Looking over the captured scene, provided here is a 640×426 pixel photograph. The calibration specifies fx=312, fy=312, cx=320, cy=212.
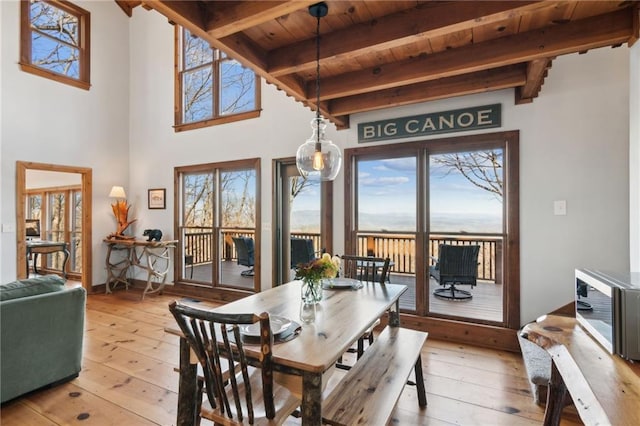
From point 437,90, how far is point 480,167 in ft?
3.25

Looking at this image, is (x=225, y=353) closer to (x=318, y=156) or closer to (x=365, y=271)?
(x=318, y=156)

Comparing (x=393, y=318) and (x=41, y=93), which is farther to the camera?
(x=41, y=93)

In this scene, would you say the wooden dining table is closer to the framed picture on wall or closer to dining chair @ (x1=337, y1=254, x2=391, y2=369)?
dining chair @ (x1=337, y1=254, x2=391, y2=369)

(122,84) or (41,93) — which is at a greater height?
(122,84)

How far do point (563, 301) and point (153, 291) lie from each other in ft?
18.4

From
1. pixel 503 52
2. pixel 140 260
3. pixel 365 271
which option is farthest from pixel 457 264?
pixel 140 260

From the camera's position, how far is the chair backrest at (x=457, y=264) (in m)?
3.68

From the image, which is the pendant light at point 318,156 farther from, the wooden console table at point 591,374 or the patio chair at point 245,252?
the patio chair at point 245,252

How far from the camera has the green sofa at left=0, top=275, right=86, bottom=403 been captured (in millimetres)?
2189

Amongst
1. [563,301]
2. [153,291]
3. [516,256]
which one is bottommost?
[153,291]

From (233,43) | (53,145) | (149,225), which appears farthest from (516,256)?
(53,145)

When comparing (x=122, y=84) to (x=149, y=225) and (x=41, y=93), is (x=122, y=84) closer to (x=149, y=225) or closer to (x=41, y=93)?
(x=41, y=93)

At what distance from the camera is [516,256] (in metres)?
3.13

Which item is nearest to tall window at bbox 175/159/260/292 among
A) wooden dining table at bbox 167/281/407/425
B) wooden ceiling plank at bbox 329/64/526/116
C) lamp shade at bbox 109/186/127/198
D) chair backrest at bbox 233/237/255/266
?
chair backrest at bbox 233/237/255/266
